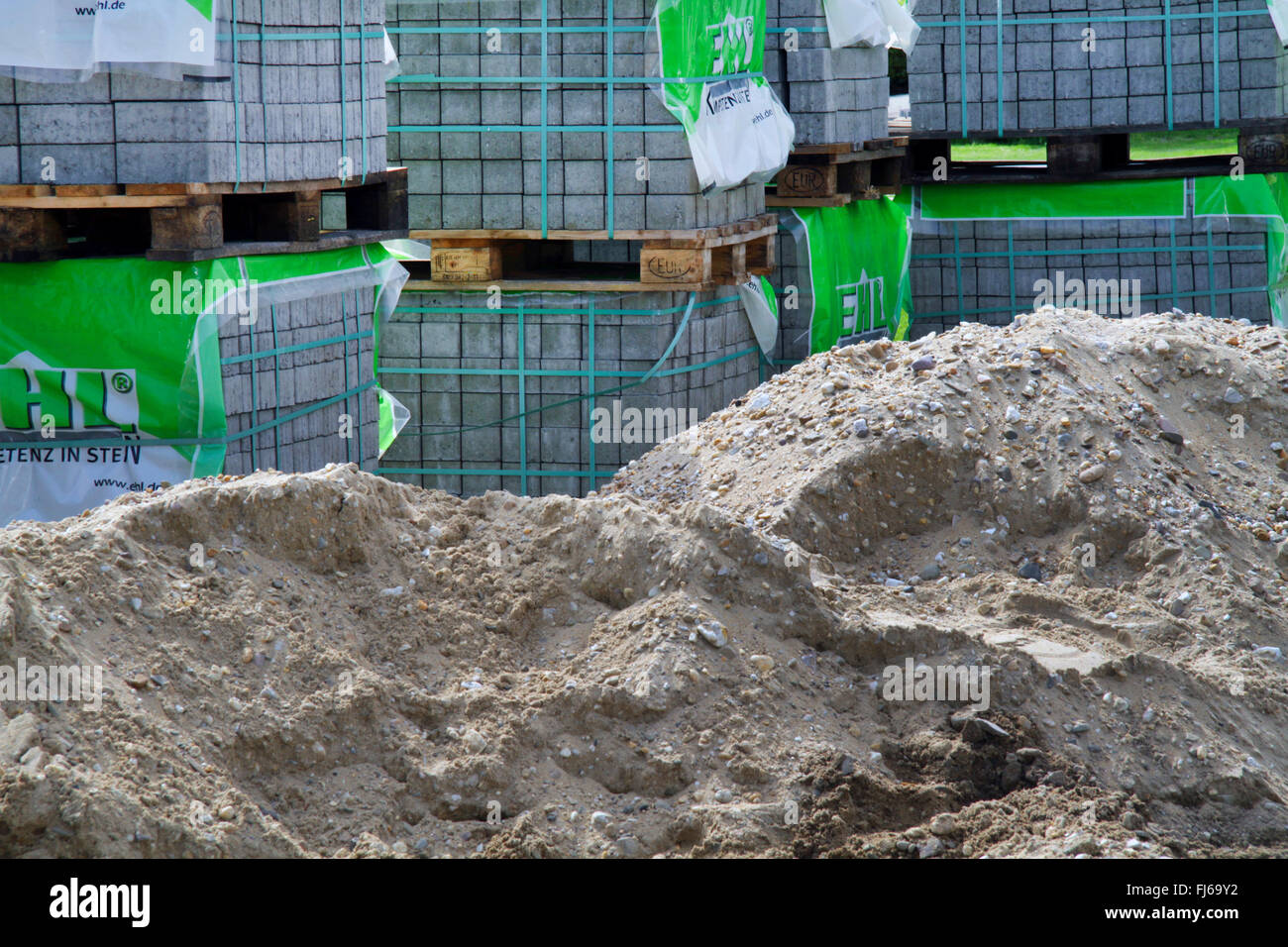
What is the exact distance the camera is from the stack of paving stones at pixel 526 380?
6.79 m

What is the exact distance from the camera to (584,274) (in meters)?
7.25

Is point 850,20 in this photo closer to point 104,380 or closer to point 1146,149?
point 104,380

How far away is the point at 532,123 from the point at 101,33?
7.08ft

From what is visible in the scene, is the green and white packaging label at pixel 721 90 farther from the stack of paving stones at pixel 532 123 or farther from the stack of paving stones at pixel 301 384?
the stack of paving stones at pixel 301 384

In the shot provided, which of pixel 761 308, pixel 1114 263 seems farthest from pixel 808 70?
pixel 1114 263

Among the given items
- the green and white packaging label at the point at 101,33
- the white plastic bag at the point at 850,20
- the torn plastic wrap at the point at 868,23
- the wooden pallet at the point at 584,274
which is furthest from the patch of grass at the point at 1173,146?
the green and white packaging label at the point at 101,33

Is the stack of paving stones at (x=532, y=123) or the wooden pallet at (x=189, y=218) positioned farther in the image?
the stack of paving stones at (x=532, y=123)

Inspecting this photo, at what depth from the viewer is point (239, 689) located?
3.75 m

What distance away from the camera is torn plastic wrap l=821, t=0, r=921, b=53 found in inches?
318

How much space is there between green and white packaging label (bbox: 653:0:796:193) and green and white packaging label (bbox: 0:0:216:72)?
2.25 metres

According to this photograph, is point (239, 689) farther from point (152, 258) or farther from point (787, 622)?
point (152, 258)

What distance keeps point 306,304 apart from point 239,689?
2322 mm

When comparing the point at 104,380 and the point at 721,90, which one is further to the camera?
the point at 721,90

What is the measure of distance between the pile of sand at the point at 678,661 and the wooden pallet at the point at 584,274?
1633mm
